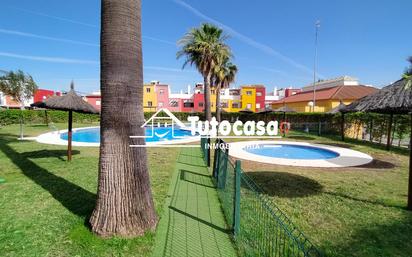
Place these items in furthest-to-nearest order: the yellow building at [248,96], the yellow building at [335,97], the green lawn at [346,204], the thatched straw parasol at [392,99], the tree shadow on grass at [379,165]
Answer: the yellow building at [248,96] → the yellow building at [335,97] → the tree shadow on grass at [379,165] → the thatched straw parasol at [392,99] → the green lawn at [346,204]

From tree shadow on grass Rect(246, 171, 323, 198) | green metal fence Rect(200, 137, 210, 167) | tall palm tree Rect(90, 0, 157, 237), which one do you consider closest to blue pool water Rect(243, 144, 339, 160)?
green metal fence Rect(200, 137, 210, 167)

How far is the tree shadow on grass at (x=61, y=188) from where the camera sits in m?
5.67

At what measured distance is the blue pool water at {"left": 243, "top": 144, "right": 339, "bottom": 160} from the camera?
14789mm

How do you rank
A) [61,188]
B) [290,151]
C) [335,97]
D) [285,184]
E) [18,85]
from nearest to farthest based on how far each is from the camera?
[61,188] < [285,184] < [290,151] < [335,97] < [18,85]

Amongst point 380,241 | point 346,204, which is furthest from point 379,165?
point 380,241

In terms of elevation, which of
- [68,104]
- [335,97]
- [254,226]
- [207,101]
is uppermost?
[335,97]

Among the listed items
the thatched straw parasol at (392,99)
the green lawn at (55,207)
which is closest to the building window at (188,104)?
the green lawn at (55,207)

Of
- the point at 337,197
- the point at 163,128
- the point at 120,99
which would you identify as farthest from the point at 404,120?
the point at 163,128

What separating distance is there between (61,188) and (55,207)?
4.97 feet

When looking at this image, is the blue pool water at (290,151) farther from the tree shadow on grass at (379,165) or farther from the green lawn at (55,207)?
the green lawn at (55,207)

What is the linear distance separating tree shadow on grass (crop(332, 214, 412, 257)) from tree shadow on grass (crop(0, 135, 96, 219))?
4835 mm

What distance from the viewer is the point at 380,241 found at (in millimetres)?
4473

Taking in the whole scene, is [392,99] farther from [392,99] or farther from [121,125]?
[121,125]

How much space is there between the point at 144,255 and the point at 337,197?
5.27m
